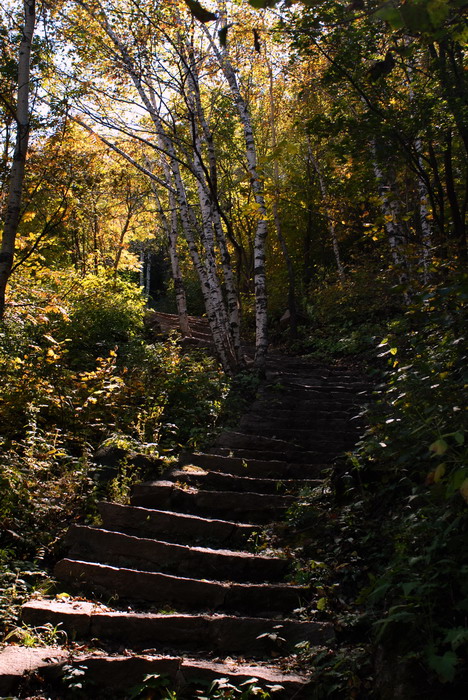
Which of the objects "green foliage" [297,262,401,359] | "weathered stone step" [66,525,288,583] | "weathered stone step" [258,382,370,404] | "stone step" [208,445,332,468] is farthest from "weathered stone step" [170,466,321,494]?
"green foliage" [297,262,401,359]

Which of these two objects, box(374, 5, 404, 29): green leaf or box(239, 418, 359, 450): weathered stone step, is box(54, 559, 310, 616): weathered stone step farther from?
box(374, 5, 404, 29): green leaf

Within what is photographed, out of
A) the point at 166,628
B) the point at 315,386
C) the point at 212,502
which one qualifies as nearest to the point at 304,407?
the point at 315,386

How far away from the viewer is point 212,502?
5484 mm

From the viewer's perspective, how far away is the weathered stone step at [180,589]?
4090mm

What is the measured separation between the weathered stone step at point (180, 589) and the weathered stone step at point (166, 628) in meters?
0.28

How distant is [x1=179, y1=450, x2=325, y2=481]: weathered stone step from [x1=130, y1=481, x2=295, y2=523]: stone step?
65 centimetres

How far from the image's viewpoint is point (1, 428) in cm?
645

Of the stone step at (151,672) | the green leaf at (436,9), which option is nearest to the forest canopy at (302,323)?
the green leaf at (436,9)

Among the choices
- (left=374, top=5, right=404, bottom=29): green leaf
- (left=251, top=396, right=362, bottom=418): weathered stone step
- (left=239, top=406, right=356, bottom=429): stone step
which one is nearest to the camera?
(left=374, top=5, right=404, bottom=29): green leaf

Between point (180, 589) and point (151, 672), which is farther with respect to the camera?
point (180, 589)

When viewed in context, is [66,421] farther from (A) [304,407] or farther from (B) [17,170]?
(A) [304,407]

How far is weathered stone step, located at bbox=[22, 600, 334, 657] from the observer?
3703 mm

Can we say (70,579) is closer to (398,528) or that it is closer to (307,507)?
(307,507)

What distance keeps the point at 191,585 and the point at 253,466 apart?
2135mm
